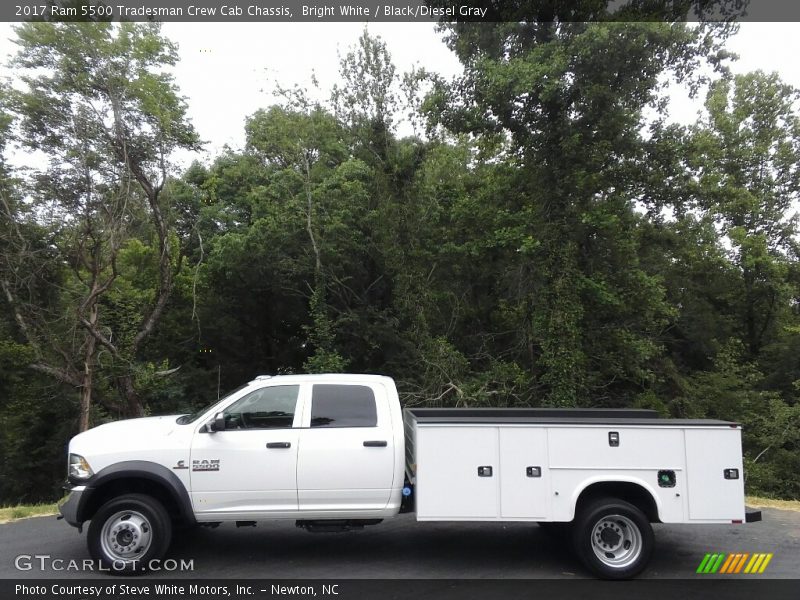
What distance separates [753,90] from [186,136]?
23245mm

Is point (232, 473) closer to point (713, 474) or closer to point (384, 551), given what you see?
point (384, 551)

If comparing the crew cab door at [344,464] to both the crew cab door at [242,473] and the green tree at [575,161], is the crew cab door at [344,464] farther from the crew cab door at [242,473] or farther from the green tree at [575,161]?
the green tree at [575,161]

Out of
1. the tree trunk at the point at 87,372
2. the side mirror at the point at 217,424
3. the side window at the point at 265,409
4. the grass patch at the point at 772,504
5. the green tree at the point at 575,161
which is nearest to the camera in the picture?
the side mirror at the point at 217,424

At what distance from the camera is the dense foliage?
51.8 feet

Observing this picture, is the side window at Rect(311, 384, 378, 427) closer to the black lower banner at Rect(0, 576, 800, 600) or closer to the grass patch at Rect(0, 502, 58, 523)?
the black lower banner at Rect(0, 576, 800, 600)

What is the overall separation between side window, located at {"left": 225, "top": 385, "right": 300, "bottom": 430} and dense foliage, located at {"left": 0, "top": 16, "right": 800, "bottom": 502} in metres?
10.8

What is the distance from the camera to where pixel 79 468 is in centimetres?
597

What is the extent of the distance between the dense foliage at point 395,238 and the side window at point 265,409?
10809 millimetres

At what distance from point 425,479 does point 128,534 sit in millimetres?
2985

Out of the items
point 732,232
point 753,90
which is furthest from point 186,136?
point 753,90

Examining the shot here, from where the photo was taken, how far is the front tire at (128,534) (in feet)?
19.3

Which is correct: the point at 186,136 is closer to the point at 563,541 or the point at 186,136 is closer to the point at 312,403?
the point at 312,403

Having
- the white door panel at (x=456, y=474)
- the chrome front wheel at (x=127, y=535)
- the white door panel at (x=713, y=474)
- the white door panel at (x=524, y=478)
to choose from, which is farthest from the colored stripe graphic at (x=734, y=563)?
the chrome front wheel at (x=127, y=535)

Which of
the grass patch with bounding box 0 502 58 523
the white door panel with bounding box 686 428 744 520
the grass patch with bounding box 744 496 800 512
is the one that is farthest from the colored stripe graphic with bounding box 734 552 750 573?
the grass patch with bounding box 0 502 58 523
